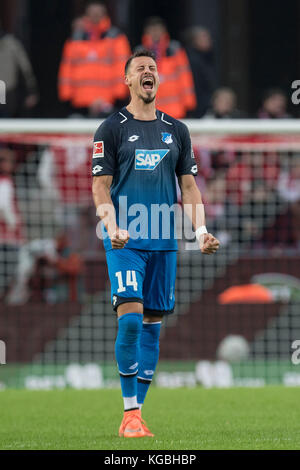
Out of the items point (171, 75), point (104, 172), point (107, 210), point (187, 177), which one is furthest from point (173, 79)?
point (107, 210)

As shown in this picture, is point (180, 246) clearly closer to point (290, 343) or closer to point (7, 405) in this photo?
point (290, 343)

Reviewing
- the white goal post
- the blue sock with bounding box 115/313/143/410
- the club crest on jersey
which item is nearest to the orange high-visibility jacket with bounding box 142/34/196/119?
the white goal post

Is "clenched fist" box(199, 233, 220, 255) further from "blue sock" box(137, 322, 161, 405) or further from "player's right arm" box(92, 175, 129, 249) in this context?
"blue sock" box(137, 322, 161, 405)

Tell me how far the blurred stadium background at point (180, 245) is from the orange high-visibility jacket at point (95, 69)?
0.03 meters

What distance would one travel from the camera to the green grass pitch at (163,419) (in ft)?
21.3

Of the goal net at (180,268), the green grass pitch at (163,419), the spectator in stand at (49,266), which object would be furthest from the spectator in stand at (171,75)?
the green grass pitch at (163,419)

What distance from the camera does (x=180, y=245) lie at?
12867mm

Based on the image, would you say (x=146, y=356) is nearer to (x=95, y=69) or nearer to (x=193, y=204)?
(x=193, y=204)

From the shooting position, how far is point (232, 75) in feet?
55.6

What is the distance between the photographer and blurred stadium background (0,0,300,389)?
11938 mm

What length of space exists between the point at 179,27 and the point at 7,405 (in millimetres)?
9602
